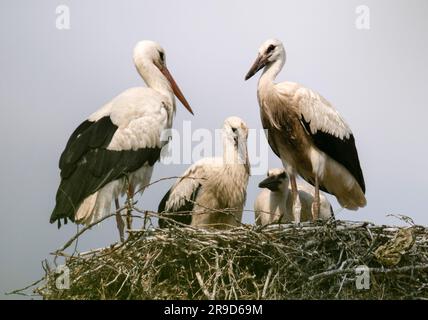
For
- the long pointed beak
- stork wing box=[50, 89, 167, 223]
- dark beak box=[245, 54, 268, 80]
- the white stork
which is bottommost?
the white stork

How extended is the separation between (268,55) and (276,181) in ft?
3.55

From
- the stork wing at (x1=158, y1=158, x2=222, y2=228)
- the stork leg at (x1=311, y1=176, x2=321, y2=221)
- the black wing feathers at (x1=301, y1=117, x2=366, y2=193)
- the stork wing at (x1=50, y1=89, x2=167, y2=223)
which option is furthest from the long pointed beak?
the stork leg at (x1=311, y1=176, x2=321, y2=221)

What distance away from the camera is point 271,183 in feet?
29.0

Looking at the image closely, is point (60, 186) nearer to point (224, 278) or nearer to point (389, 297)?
point (224, 278)

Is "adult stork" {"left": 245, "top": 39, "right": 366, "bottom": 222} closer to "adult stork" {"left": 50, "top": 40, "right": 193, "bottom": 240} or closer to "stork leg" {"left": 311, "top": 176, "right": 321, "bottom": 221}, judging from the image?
"stork leg" {"left": 311, "top": 176, "right": 321, "bottom": 221}

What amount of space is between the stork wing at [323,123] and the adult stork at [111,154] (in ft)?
3.14

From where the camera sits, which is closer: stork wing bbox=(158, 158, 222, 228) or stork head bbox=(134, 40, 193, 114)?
stork wing bbox=(158, 158, 222, 228)

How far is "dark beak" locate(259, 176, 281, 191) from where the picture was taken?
348 inches

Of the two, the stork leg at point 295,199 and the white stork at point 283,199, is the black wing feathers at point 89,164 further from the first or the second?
the white stork at point 283,199

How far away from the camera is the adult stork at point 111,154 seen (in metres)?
7.50

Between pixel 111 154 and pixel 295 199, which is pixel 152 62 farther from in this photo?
pixel 295 199

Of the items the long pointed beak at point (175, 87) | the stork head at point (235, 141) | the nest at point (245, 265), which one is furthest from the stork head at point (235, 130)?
the nest at point (245, 265)

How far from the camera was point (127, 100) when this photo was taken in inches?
312

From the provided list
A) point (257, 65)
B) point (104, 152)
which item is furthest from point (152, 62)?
point (104, 152)
